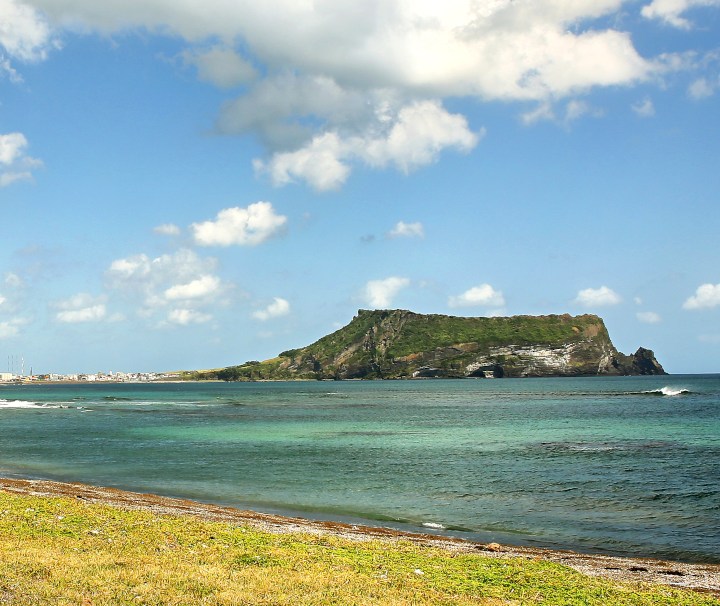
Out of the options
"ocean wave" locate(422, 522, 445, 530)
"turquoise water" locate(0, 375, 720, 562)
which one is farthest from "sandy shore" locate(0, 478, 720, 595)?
"ocean wave" locate(422, 522, 445, 530)

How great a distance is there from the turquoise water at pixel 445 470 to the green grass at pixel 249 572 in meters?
10.4

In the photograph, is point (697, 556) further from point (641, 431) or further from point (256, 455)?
point (641, 431)

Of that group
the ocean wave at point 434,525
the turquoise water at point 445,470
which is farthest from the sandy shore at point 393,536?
the ocean wave at point 434,525

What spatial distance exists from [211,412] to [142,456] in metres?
66.1

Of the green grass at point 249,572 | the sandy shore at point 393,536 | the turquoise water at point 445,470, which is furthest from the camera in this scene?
the turquoise water at point 445,470

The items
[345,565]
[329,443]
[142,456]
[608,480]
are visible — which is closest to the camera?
[345,565]

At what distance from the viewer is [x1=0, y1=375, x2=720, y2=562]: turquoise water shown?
32.8 metres

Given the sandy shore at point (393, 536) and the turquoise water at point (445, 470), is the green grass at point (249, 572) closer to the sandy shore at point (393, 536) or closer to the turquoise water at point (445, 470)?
the sandy shore at point (393, 536)

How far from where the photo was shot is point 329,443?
70.9 m

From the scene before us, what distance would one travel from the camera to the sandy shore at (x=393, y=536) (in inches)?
869

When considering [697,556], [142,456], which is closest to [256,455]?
[142,456]

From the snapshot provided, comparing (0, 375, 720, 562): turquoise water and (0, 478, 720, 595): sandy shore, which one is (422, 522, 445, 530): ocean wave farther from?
(0, 478, 720, 595): sandy shore

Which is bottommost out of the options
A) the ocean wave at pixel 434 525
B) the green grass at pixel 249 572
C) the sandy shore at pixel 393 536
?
the ocean wave at pixel 434 525

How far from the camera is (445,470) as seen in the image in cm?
5100
